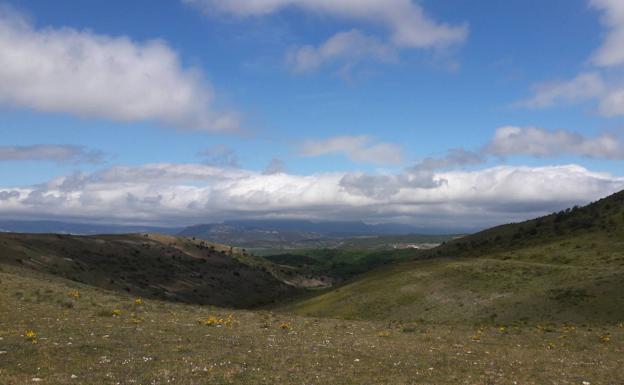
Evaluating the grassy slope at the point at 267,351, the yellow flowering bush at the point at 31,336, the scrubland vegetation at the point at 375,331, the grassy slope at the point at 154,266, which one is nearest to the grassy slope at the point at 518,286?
the scrubland vegetation at the point at 375,331

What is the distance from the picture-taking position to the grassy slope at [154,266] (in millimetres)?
94750

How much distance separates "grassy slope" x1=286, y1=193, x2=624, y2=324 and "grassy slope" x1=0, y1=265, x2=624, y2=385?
40.2 ft

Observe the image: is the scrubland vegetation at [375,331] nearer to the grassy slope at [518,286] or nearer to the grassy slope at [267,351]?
the grassy slope at [267,351]

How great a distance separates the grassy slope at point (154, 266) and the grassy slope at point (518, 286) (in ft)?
155

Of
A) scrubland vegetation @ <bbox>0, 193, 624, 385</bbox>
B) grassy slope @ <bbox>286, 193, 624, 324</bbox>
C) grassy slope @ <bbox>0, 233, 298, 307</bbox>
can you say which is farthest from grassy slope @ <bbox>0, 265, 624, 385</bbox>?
grassy slope @ <bbox>0, 233, 298, 307</bbox>

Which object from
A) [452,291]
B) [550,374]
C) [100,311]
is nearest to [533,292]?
[452,291]

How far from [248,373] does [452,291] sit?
45457 mm

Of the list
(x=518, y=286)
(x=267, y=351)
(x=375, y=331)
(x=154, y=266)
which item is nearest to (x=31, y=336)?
(x=267, y=351)

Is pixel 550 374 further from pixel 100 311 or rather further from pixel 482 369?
pixel 100 311

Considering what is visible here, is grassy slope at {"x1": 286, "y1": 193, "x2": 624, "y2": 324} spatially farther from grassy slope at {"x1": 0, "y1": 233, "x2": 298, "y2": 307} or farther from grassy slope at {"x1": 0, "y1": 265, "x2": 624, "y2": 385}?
grassy slope at {"x1": 0, "y1": 233, "x2": 298, "y2": 307}

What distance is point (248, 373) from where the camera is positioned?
18422 millimetres

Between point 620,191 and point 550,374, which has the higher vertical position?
point 620,191

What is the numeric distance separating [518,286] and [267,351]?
41611 mm

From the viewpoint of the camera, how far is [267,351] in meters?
23.0
